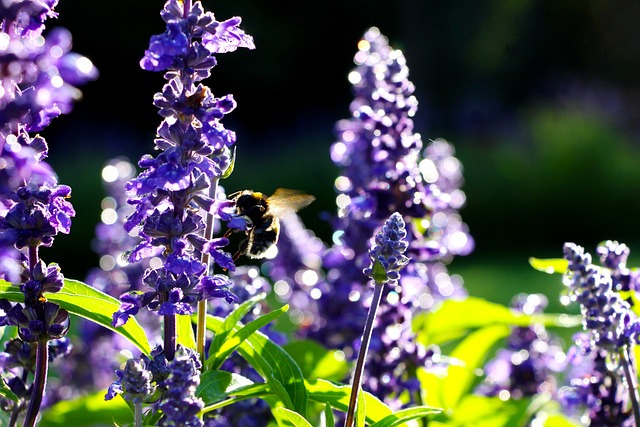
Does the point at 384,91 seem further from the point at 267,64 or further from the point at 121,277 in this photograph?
the point at 267,64

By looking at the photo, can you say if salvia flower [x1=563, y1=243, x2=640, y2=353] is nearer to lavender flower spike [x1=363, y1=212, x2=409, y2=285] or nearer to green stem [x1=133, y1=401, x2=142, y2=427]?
lavender flower spike [x1=363, y1=212, x2=409, y2=285]

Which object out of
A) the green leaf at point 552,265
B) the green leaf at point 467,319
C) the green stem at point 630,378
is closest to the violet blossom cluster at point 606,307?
the green stem at point 630,378

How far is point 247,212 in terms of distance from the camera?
118 inches

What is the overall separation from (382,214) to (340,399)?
36.9 inches

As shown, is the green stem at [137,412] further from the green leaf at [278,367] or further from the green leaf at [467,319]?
the green leaf at [467,319]

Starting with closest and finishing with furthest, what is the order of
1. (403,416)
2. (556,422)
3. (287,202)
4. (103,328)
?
1. (403,416)
2. (556,422)
3. (287,202)
4. (103,328)

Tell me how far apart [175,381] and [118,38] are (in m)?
23.8

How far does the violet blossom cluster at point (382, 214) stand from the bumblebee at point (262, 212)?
0.61ft

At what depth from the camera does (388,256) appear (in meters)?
1.90

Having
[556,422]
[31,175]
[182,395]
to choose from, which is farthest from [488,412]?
[31,175]

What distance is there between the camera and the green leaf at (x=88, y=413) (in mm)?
2875

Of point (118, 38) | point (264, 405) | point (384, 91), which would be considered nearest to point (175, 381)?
point (264, 405)

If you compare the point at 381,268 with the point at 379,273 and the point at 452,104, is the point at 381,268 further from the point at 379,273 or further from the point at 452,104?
the point at 452,104

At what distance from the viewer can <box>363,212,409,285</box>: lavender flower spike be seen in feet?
6.18
